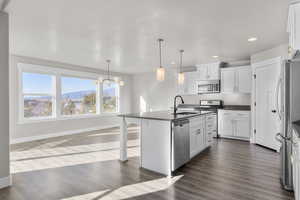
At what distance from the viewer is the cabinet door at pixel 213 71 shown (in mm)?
5566

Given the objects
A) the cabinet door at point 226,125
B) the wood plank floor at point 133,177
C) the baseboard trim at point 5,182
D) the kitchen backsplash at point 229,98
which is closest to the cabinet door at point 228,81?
the kitchen backsplash at point 229,98

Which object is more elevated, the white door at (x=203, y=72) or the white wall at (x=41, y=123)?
the white door at (x=203, y=72)

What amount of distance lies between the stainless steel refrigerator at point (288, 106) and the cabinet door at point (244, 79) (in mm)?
2971

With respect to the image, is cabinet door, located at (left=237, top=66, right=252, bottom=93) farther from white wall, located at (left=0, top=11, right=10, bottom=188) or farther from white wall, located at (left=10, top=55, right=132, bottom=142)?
white wall, located at (left=0, top=11, right=10, bottom=188)

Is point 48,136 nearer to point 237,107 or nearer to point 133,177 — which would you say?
point 133,177

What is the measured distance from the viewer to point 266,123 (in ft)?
13.6

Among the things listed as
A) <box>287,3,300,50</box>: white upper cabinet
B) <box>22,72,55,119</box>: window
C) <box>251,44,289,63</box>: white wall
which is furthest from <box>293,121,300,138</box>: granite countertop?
<box>22,72,55,119</box>: window

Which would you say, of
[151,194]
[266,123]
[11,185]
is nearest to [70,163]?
[11,185]

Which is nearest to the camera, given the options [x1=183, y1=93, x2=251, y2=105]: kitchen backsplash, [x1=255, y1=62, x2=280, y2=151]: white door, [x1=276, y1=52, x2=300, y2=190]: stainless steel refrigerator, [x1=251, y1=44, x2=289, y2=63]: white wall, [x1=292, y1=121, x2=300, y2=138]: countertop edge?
[x1=292, y1=121, x2=300, y2=138]: countertop edge

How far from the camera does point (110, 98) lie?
7406mm

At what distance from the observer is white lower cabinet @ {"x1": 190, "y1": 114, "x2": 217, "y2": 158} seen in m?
3.18

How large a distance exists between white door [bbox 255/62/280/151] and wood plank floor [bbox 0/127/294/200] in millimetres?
356

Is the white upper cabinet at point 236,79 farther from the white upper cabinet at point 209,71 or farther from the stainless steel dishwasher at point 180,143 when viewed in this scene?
the stainless steel dishwasher at point 180,143

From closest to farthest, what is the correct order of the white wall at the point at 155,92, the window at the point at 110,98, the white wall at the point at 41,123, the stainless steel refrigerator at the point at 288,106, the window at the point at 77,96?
the stainless steel refrigerator at the point at 288,106
the white wall at the point at 41,123
the window at the point at 77,96
the white wall at the point at 155,92
the window at the point at 110,98
